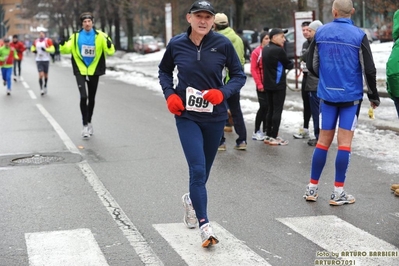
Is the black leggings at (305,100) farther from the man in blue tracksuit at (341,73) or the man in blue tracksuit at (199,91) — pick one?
the man in blue tracksuit at (199,91)

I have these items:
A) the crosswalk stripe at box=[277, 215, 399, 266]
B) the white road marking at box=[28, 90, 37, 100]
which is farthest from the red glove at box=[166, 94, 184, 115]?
the white road marking at box=[28, 90, 37, 100]

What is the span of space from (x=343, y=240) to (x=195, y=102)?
5.33 ft

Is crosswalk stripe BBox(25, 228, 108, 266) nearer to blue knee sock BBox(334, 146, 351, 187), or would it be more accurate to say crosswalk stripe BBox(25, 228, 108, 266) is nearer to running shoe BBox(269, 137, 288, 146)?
blue knee sock BBox(334, 146, 351, 187)

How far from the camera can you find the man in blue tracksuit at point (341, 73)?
23.3 ft

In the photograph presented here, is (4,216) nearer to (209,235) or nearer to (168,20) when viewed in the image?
(209,235)

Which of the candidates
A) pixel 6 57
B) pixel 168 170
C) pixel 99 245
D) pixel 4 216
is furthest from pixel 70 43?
pixel 6 57

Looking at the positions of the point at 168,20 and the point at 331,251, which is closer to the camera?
the point at 331,251

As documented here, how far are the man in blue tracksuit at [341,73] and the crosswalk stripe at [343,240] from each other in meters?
0.77

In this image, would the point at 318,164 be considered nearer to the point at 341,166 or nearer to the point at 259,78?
the point at 341,166

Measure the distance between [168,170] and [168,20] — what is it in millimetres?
24747

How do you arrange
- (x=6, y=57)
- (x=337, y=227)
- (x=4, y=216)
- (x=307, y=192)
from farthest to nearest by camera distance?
(x=6, y=57), (x=307, y=192), (x=4, y=216), (x=337, y=227)

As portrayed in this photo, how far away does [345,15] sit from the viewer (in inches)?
283

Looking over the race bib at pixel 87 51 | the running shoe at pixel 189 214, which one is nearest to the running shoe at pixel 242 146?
the race bib at pixel 87 51

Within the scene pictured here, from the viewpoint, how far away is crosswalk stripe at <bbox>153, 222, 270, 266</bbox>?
5.42m
